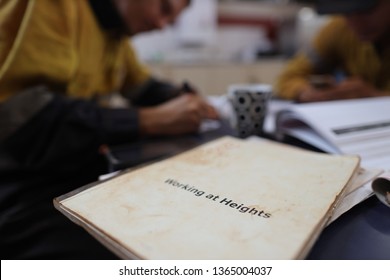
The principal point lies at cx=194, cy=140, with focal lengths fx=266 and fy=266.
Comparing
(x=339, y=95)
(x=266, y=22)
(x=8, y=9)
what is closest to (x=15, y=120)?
(x=8, y=9)

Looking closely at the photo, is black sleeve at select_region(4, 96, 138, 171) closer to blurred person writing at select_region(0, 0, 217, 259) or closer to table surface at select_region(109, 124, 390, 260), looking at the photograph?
blurred person writing at select_region(0, 0, 217, 259)

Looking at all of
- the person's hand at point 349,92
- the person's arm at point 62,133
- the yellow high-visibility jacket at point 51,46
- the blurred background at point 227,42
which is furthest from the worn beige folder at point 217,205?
the blurred background at point 227,42

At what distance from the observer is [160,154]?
0.45m

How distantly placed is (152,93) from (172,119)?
48 cm

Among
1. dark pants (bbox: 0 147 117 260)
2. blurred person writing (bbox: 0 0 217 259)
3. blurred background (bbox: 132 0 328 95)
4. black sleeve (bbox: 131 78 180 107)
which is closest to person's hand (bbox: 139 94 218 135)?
blurred person writing (bbox: 0 0 217 259)

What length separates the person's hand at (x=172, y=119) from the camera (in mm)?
581

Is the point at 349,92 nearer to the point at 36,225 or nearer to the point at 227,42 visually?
the point at 36,225

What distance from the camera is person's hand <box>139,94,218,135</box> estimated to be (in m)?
0.58

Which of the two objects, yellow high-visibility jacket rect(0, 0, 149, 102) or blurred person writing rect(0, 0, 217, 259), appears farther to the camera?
yellow high-visibility jacket rect(0, 0, 149, 102)

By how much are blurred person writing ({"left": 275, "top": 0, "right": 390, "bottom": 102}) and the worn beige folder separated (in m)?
0.54

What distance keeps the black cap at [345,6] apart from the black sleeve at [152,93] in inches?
21.3

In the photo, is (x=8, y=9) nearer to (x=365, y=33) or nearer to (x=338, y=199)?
(x=338, y=199)

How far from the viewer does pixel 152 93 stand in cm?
105

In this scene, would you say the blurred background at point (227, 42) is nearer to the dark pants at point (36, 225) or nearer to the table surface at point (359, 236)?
the dark pants at point (36, 225)
